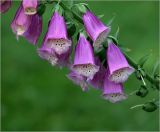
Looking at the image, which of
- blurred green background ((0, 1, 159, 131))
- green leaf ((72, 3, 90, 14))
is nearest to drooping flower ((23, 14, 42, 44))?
green leaf ((72, 3, 90, 14))

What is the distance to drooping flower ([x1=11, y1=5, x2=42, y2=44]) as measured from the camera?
8.45 ft

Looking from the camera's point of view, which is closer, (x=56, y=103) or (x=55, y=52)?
(x=55, y=52)

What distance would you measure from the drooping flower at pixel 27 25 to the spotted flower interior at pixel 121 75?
1.58 feet

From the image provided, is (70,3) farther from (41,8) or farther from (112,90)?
(112,90)

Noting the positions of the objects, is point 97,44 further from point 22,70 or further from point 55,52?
point 22,70

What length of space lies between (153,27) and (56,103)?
6.67ft

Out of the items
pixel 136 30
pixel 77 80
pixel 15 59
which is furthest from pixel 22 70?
pixel 77 80

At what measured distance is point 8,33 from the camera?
6.55 metres

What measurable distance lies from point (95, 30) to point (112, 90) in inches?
13.8

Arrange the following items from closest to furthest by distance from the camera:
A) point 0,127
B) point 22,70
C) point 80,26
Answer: point 80,26, point 0,127, point 22,70

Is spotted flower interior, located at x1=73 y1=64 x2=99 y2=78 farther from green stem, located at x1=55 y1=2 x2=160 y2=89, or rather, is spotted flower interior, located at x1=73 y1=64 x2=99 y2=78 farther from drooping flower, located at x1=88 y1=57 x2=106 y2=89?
green stem, located at x1=55 y1=2 x2=160 y2=89

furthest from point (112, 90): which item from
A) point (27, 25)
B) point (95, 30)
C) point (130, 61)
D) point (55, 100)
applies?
point (55, 100)

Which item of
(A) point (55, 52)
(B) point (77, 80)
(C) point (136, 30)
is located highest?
(A) point (55, 52)

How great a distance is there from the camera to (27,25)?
8.47 ft
